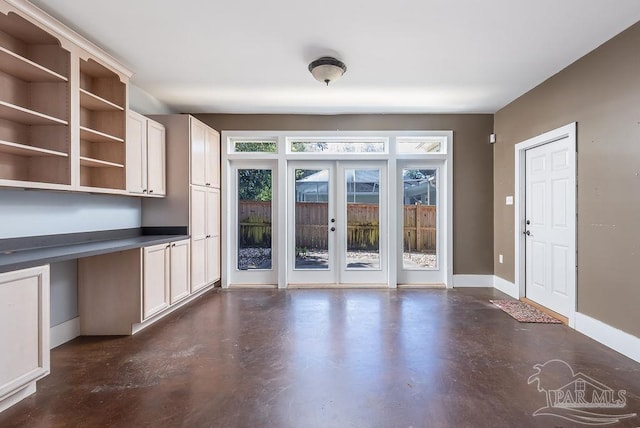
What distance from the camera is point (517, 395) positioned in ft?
6.33

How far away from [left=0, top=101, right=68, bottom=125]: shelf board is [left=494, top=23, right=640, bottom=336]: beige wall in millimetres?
4468

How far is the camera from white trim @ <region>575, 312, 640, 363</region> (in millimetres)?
2387

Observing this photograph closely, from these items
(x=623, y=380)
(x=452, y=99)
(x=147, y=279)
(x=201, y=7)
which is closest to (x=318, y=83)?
(x=201, y=7)

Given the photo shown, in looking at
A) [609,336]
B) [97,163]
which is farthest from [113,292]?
[609,336]

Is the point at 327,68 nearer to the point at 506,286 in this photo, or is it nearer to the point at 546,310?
the point at 546,310

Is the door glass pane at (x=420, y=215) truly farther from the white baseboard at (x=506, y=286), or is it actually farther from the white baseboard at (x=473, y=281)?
the white baseboard at (x=506, y=286)

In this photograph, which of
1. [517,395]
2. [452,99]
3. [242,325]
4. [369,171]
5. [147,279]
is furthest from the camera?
[369,171]

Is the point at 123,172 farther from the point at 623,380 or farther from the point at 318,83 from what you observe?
the point at 623,380

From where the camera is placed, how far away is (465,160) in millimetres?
4562

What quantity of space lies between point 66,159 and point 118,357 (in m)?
1.62

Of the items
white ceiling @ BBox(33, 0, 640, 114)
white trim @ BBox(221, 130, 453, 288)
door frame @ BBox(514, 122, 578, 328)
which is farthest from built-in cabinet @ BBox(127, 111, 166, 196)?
door frame @ BBox(514, 122, 578, 328)

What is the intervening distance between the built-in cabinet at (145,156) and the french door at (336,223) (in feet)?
5.81

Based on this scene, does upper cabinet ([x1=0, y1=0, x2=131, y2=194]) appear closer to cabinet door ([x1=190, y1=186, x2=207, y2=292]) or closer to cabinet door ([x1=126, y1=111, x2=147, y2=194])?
cabinet door ([x1=126, y1=111, x2=147, y2=194])

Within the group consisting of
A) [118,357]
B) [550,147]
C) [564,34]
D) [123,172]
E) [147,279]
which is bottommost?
[118,357]
